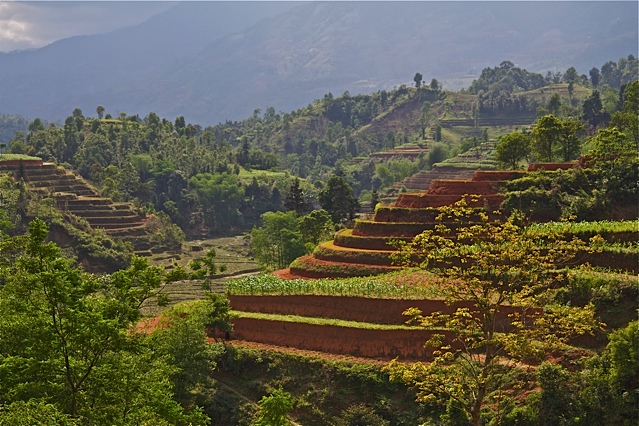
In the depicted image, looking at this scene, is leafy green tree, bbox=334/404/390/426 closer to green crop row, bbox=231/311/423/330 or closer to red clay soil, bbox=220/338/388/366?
red clay soil, bbox=220/338/388/366

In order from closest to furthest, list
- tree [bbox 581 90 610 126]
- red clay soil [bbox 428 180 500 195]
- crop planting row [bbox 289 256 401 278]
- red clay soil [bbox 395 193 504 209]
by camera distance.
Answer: crop planting row [bbox 289 256 401 278]
red clay soil [bbox 395 193 504 209]
red clay soil [bbox 428 180 500 195]
tree [bbox 581 90 610 126]

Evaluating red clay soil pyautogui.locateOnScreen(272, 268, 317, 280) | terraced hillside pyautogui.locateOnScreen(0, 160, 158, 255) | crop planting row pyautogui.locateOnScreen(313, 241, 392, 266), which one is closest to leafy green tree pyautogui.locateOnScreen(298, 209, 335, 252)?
red clay soil pyautogui.locateOnScreen(272, 268, 317, 280)

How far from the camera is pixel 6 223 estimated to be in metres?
65.4

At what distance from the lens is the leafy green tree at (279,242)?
65.4 metres

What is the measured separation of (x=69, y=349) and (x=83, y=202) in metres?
72.8

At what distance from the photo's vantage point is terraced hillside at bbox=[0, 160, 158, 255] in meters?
92.2

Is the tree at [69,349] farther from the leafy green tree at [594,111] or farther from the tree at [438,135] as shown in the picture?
the tree at [438,135]

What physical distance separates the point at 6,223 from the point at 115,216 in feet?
98.5

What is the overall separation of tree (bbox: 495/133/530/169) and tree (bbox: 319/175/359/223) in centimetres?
1248

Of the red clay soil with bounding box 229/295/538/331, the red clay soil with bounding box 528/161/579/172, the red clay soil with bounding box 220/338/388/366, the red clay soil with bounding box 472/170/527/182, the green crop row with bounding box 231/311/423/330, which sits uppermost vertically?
the red clay soil with bounding box 528/161/579/172

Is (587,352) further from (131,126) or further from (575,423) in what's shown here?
(131,126)

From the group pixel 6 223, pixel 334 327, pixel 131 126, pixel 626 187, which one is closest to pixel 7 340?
pixel 334 327

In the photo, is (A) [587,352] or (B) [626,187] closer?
(A) [587,352]

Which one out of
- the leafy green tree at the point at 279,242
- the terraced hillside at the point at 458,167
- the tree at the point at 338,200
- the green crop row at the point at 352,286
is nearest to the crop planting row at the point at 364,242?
the green crop row at the point at 352,286
